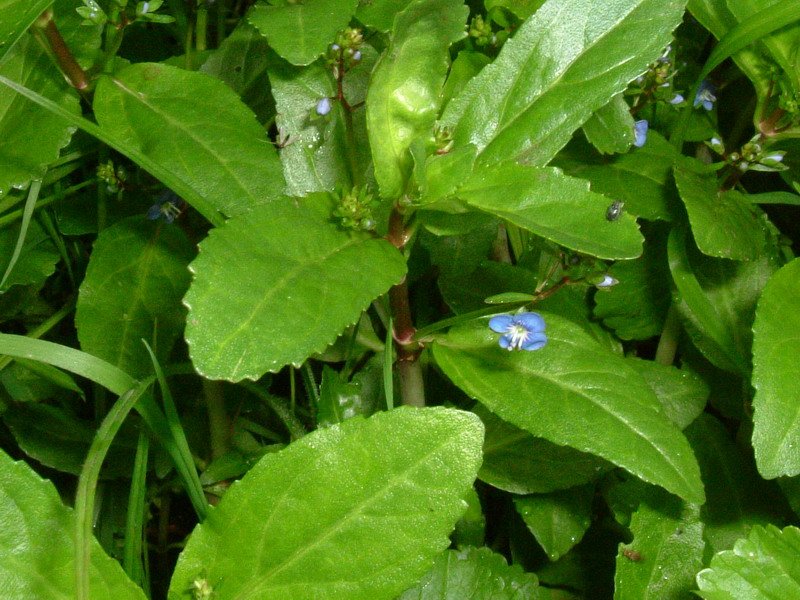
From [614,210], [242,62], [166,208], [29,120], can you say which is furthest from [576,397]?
[29,120]

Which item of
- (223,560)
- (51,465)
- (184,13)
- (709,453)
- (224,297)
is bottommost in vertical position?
(709,453)

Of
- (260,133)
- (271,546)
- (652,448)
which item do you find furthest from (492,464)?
(260,133)

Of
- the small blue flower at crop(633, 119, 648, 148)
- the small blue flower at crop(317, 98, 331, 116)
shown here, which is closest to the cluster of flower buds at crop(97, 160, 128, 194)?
the small blue flower at crop(317, 98, 331, 116)

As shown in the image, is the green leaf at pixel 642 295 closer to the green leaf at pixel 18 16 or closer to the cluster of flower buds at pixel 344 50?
the cluster of flower buds at pixel 344 50

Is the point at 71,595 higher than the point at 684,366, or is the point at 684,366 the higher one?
the point at 71,595

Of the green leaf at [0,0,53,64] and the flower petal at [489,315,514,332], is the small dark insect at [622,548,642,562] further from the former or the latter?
the green leaf at [0,0,53,64]

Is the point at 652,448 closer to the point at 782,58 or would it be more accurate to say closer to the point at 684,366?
the point at 684,366

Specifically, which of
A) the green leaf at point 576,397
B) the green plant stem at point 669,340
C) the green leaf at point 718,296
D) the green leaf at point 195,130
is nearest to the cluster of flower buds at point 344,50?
the green leaf at point 195,130
